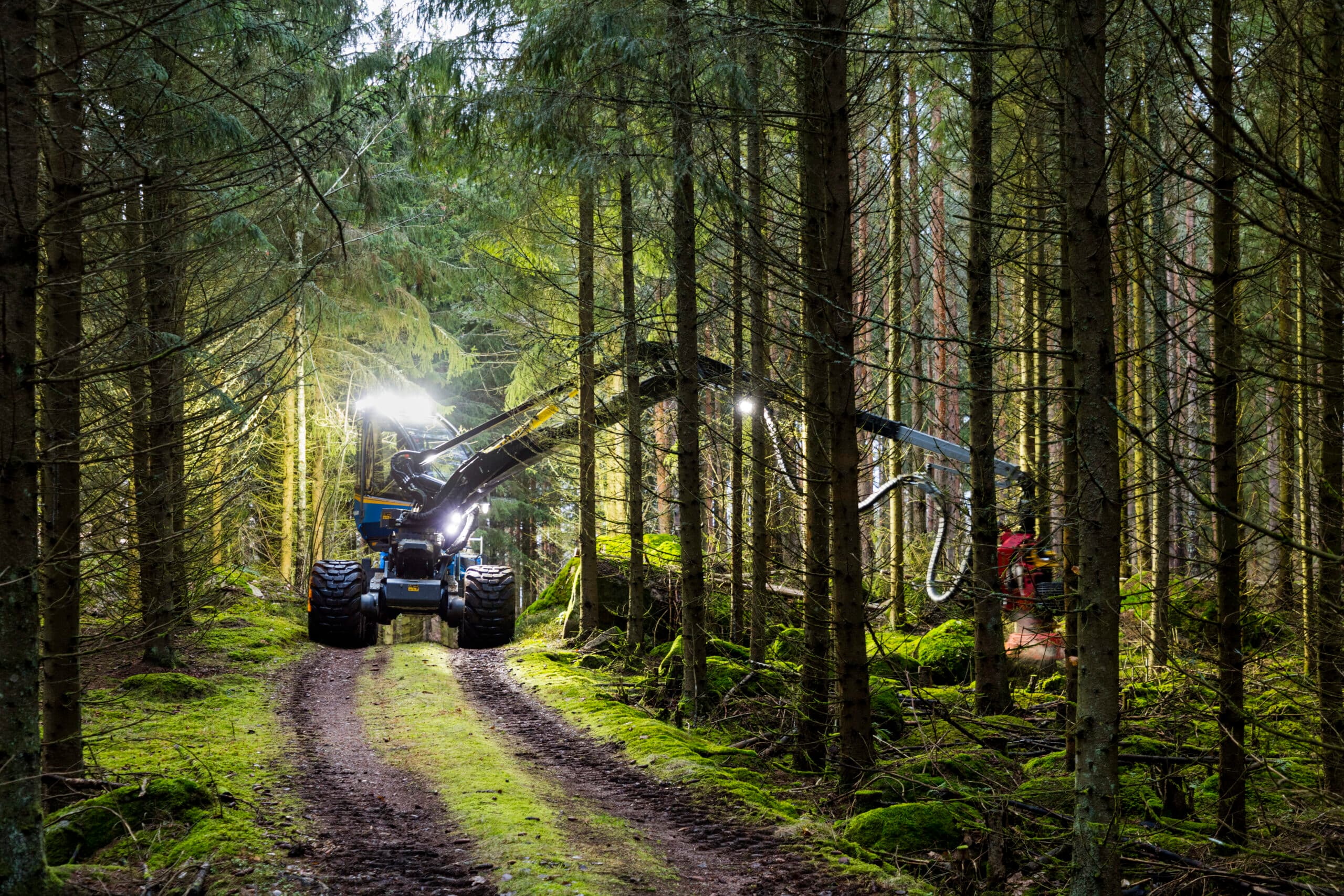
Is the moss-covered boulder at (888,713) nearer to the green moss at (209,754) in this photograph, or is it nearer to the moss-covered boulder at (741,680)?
the moss-covered boulder at (741,680)

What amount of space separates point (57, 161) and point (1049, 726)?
9251 mm

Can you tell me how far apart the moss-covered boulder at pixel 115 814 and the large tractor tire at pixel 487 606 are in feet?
24.9

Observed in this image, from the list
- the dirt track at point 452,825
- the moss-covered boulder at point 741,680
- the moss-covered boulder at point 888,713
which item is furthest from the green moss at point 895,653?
the dirt track at point 452,825

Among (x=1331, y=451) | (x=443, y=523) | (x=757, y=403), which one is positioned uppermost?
(x=757, y=403)

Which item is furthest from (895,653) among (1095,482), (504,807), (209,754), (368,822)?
(209,754)

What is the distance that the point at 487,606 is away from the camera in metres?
13.2

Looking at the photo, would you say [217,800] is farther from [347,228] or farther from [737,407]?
[347,228]

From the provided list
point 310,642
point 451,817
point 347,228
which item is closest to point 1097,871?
point 451,817

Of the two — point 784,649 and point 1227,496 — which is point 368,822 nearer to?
point 1227,496

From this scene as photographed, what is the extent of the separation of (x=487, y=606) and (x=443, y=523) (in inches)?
55.9

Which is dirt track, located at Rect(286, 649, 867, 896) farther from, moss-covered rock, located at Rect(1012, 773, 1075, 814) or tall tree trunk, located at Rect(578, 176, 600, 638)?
tall tree trunk, located at Rect(578, 176, 600, 638)

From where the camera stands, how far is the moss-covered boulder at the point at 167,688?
8844 millimetres

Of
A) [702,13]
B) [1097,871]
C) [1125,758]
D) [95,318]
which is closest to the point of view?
[1097,871]

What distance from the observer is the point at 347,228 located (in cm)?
1466
